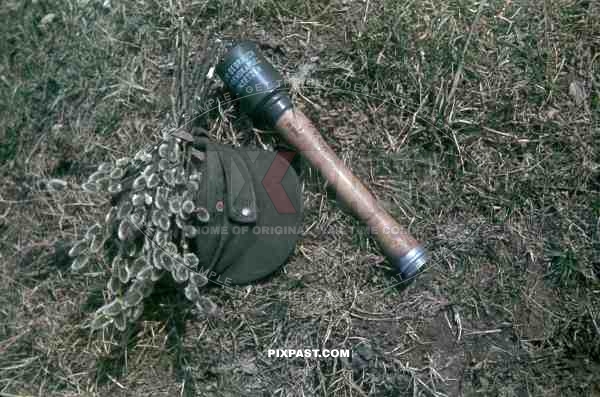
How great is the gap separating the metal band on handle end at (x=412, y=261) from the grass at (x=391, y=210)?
0.11 meters

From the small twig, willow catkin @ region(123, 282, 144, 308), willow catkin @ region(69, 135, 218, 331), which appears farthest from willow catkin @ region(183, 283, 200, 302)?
the small twig

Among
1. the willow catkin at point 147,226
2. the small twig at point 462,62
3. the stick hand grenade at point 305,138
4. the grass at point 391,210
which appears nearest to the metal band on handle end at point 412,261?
the stick hand grenade at point 305,138

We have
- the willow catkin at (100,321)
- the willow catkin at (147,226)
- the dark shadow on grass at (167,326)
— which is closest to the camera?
the willow catkin at (147,226)

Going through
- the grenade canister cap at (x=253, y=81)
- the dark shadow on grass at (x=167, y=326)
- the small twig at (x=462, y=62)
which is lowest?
the dark shadow on grass at (x=167, y=326)

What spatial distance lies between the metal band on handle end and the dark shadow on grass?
0.83 metres

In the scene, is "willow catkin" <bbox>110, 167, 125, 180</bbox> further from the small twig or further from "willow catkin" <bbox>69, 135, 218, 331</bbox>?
the small twig

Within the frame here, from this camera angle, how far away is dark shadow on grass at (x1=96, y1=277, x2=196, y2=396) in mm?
2316

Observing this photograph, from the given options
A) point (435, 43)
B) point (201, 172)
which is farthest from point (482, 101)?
point (201, 172)

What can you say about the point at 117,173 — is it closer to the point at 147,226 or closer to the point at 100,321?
the point at 147,226

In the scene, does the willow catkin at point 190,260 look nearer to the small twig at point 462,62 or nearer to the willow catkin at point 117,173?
the willow catkin at point 117,173

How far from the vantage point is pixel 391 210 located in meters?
2.38

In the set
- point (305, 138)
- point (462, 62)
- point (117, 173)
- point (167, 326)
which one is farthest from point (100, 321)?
point (462, 62)

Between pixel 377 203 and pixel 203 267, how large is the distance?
70cm

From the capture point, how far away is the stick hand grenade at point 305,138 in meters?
2.21
